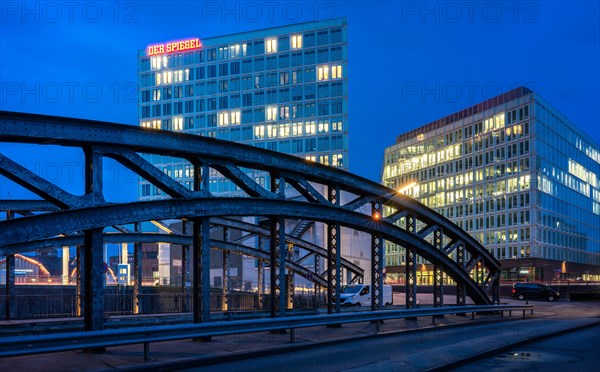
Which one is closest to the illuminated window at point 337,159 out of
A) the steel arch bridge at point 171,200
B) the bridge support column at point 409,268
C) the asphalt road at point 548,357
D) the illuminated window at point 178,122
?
the illuminated window at point 178,122

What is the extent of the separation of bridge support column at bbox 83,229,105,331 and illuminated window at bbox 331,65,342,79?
103 metres

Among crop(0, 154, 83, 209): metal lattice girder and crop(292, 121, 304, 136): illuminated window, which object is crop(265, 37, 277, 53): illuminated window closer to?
crop(292, 121, 304, 136): illuminated window

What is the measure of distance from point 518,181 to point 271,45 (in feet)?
173

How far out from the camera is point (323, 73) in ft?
377

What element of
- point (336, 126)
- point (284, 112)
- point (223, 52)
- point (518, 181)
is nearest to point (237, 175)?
point (518, 181)

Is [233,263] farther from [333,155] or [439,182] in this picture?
[439,182]

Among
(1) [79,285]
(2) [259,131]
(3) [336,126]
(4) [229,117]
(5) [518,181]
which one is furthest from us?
(4) [229,117]

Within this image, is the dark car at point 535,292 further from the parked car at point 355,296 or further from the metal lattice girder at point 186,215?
the metal lattice girder at point 186,215

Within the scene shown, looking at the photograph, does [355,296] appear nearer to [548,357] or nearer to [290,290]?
[290,290]

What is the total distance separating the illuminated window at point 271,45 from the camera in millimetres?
118312

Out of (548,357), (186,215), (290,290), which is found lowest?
(290,290)

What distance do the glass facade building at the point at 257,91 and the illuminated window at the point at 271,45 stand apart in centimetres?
20

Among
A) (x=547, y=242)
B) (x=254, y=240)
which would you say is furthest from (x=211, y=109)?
(x=547, y=242)

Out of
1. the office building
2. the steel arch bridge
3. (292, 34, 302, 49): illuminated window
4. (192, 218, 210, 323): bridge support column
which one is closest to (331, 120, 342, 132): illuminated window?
the office building
